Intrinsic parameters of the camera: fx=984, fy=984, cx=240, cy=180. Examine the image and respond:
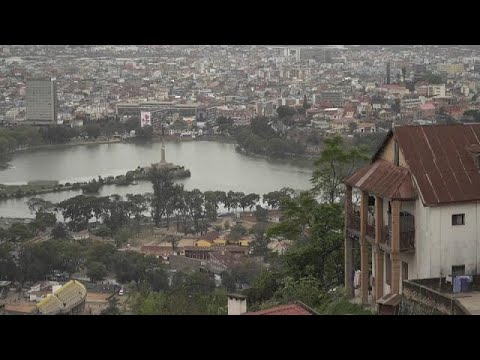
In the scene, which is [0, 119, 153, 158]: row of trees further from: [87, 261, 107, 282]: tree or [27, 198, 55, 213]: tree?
[87, 261, 107, 282]: tree

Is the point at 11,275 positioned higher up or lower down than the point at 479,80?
lower down

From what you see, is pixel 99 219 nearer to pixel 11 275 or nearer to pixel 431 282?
pixel 11 275

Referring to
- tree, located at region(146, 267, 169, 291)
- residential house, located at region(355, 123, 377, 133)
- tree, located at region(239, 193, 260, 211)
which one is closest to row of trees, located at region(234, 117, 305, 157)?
residential house, located at region(355, 123, 377, 133)

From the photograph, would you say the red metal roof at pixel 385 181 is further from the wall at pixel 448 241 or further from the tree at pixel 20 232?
the tree at pixel 20 232

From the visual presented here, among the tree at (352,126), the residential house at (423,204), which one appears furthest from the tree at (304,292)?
the tree at (352,126)

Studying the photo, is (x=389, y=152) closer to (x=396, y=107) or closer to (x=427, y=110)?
(x=427, y=110)

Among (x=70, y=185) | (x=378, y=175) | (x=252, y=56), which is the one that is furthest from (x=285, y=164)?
(x=378, y=175)

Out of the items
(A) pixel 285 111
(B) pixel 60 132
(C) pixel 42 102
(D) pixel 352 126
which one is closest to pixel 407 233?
(D) pixel 352 126
